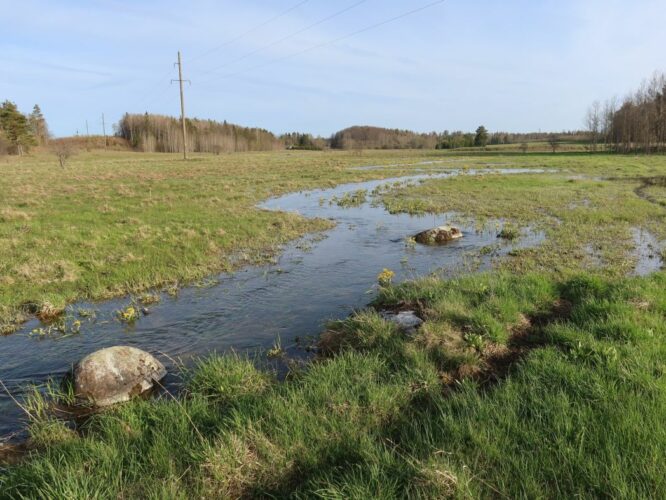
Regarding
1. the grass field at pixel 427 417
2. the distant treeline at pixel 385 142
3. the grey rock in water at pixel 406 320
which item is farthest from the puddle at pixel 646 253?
the distant treeline at pixel 385 142

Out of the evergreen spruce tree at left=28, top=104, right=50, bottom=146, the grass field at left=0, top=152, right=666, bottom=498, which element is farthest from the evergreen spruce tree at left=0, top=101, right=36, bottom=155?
the grass field at left=0, top=152, right=666, bottom=498

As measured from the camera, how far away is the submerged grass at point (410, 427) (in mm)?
3531

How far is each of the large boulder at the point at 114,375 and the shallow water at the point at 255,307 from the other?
1.42 ft

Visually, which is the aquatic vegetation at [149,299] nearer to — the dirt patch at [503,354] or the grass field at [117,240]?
the grass field at [117,240]

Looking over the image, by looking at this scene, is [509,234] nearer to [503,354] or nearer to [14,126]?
[503,354]

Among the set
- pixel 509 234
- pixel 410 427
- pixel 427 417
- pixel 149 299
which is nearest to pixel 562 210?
pixel 509 234

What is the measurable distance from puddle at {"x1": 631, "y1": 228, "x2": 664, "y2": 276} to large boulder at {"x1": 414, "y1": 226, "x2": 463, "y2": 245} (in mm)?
5837

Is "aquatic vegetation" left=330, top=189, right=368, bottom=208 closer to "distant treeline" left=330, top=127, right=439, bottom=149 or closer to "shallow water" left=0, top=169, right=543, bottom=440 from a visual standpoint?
"shallow water" left=0, top=169, right=543, bottom=440

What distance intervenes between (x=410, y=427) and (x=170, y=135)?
146626 millimetres

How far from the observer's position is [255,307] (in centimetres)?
950

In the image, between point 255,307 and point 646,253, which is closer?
point 255,307

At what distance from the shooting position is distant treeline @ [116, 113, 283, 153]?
13000cm

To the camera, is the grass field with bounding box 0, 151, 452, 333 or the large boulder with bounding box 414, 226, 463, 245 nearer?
the grass field with bounding box 0, 151, 452, 333

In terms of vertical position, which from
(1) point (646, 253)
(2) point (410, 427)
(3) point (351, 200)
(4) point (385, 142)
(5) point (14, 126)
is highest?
(4) point (385, 142)
